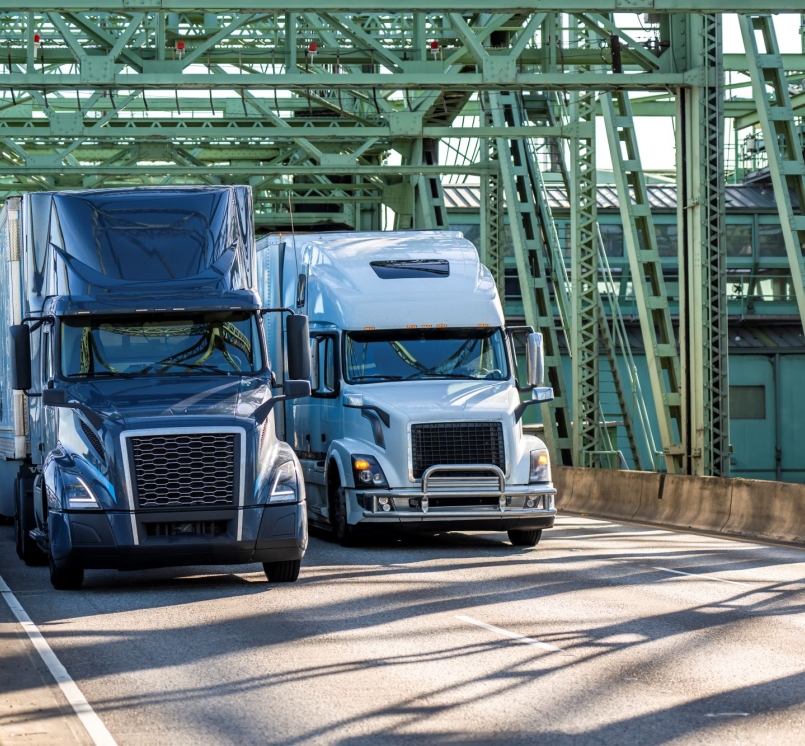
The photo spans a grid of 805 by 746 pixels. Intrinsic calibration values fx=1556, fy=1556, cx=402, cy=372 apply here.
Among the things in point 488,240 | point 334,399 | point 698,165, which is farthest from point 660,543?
point 488,240

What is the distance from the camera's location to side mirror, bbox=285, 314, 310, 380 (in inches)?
601

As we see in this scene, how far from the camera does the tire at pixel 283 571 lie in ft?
48.8

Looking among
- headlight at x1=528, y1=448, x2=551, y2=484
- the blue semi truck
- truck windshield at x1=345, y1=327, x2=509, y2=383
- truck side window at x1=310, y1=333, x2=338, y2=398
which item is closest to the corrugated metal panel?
truck side window at x1=310, y1=333, x2=338, y2=398

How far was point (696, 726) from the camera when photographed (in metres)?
7.92

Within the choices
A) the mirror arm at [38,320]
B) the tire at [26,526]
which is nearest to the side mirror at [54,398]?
the mirror arm at [38,320]

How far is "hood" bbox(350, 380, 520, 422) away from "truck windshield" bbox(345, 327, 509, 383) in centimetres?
23

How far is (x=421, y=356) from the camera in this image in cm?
1973

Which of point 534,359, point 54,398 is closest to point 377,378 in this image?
point 534,359

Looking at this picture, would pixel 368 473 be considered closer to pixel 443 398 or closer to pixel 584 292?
pixel 443 398

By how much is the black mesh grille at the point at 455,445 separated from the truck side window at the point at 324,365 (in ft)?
5.11

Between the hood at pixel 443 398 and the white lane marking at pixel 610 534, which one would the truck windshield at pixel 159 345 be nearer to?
the hood at pixel 443 398

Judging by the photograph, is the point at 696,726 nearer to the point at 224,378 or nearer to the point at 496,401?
the point at 224,378

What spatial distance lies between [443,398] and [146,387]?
4.89 meters

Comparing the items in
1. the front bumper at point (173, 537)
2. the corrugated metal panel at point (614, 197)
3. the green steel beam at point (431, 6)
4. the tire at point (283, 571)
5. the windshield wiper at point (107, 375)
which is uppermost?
the green steel beam at point (431, 6)
